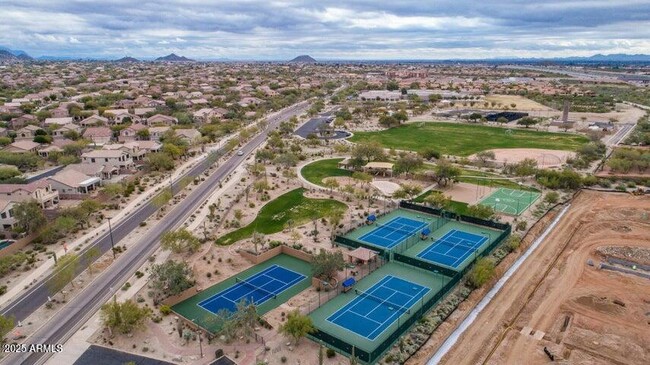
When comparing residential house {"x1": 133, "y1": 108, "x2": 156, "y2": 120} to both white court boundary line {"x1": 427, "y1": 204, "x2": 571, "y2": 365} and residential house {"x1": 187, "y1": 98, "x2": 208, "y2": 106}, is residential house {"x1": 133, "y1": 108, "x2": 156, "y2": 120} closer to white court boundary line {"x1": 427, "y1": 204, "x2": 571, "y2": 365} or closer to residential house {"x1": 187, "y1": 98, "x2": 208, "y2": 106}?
residential house {"x1": 187, "y1": 98, "x2": 208, "y2": 106}

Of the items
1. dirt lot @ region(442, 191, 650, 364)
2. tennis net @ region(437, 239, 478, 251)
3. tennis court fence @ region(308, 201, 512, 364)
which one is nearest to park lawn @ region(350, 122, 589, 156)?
tennis court fence @ region(308, 201, 512, 364)

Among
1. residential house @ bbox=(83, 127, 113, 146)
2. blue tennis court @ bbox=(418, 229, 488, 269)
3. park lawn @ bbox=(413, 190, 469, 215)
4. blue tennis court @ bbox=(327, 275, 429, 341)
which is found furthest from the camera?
residential house @ bbox=(83, 127, 113, 146)

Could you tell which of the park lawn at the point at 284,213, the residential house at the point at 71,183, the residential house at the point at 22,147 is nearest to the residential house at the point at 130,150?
the residential house at the point at 71,183

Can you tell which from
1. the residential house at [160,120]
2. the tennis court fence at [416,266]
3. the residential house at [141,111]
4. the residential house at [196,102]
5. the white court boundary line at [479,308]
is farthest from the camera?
the residential house at [196,102]

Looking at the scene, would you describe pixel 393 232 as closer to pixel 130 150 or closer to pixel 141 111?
pixel 130 150

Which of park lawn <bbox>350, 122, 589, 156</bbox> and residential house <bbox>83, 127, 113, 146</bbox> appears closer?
residential house <bbox>83, 127, 113, 146</bbox>

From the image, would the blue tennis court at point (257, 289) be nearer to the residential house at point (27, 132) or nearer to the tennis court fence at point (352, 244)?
the tennis court fence at point (352, 244)

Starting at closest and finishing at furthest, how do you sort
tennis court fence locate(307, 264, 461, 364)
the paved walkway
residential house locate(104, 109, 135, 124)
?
tennis court fence locate(307, 264, 461, 364)
the paved walkway
residential house locate(104, 109, 135, 124)
